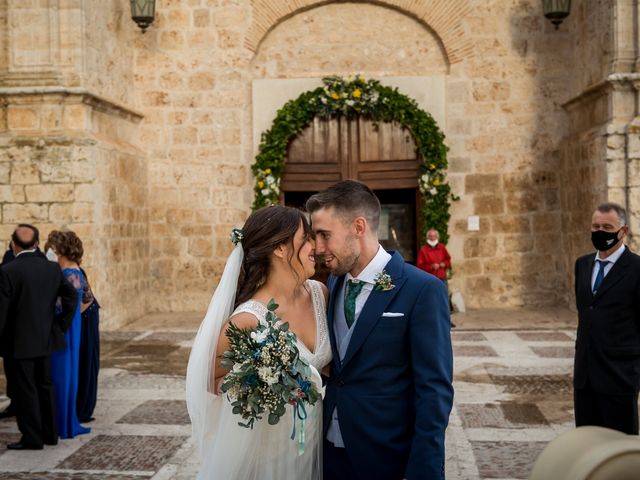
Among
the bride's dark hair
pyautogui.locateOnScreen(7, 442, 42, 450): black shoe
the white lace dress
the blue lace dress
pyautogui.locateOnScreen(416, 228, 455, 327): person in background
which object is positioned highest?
the bride's dark hair

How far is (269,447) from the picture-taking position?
3.37 m

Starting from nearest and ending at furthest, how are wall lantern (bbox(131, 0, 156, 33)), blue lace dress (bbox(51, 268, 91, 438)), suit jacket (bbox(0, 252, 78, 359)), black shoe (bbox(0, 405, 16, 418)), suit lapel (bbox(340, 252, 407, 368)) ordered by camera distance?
suit lapel (bbox(340, 252, 407, 368))
suit jacket (bbox(0, 252, 78, 359))
blue lace dress (bbox(51, 268, 91, 438))
black shoe (bbox(0, 405, 16, 418))
wall lantern (bbox(131, 0, 156, 33))

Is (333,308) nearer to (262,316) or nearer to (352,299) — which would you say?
(352,299)

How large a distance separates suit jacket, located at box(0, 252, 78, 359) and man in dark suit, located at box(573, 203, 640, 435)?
3.81 metres

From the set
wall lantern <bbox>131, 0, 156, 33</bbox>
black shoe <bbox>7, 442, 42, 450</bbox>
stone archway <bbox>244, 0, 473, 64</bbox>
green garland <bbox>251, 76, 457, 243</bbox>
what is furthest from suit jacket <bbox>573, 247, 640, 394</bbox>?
wall lantern <bbox>131, 0, 156, 33</bbox>

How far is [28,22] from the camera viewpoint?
40.0 ft

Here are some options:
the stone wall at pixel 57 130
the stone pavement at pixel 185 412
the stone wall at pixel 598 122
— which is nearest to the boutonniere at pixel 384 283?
the stone pavement at pixel 185 412

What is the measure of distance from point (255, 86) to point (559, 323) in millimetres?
5978

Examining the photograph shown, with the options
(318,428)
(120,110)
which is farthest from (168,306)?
(318,428)

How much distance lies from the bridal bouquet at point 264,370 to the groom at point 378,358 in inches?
6.6

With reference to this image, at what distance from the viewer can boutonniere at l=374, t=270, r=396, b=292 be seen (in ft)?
10.3

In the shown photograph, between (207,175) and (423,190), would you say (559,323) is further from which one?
(207,175)

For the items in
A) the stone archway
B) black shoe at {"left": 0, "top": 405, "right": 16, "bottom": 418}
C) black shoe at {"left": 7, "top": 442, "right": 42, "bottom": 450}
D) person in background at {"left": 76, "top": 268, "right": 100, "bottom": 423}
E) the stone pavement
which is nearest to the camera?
the stone pavement

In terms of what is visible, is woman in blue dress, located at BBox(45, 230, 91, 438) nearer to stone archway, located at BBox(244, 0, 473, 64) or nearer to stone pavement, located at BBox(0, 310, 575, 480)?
stone pavement, located at BBox(0, 310, 575, 480)
